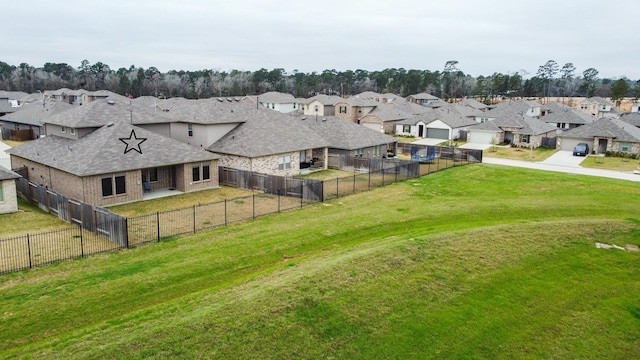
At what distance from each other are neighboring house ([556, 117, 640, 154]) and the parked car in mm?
1806

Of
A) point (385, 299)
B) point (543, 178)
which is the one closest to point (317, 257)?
point (385, 299)

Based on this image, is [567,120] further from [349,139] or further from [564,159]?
[349,139]

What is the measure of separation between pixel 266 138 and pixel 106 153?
46.2 ft

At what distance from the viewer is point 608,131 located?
59250mm

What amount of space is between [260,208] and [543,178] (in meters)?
26.3

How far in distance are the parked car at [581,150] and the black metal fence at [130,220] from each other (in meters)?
32.2

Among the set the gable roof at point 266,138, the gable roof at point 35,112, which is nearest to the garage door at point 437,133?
the gable roof at point 266,138

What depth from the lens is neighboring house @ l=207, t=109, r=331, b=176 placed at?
128 feet

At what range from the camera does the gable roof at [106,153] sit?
29.8 meters

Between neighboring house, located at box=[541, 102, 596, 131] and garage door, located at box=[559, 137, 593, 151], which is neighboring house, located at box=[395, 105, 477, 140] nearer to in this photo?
neighboring house, located at box=[541, 102, 596, 131]

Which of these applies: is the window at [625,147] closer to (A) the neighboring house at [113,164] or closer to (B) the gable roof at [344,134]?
(B) the gable roof at [344,134]

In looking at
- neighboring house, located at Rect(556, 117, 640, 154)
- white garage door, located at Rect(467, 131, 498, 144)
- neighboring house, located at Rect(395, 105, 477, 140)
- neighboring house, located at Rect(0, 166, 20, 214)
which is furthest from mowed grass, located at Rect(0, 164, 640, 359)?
neighboring house, located at Rect(395, 105, 477, 140)

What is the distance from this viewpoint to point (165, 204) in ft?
100

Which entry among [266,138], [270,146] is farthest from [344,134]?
[270,146]
